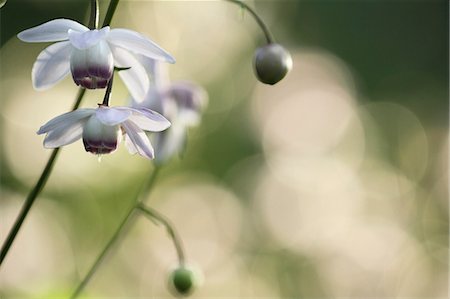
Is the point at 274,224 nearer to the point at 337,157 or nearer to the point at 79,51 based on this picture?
the point at 337,157

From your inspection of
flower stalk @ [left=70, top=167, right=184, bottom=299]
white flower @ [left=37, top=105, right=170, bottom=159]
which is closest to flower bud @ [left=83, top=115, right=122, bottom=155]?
white flower @ [left=37, top=105, right=170, bottom=159]

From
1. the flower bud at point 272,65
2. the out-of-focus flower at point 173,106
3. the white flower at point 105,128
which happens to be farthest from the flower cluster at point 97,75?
the out-of-focus flower at point 173,106

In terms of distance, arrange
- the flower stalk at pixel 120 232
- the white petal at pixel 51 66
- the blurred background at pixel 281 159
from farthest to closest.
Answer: the blurred background at pixel 281 159
the flower stalk at pixel 120 232
the white petal at pixel 51 66

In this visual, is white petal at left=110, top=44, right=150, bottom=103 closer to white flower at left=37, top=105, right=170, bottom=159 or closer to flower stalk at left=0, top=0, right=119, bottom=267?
white flower at left=37, top=105, right=170, bottom=159

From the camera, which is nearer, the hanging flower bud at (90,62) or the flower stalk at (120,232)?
the hanging flower bud at (90,62)

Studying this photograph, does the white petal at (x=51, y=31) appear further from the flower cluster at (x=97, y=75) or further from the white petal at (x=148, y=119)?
the white petal at (x=148, y=119)

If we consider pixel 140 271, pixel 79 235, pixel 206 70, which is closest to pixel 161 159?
pixel 79 235

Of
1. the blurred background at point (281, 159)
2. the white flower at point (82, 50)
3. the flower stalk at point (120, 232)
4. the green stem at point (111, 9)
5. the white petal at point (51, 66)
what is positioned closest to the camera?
the green stem at point (111, 9)

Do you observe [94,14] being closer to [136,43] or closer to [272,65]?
[136,43]
